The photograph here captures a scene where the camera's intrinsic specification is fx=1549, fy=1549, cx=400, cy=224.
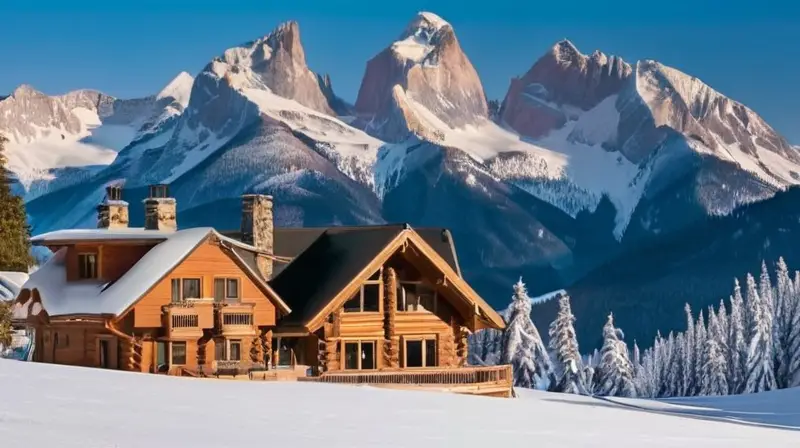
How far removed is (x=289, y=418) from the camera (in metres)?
35.7

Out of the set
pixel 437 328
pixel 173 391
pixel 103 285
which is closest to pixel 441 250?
pixel 437 328

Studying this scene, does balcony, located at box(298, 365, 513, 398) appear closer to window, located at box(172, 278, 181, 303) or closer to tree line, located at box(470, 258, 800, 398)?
window, located at box(172, 278, 181, 303)

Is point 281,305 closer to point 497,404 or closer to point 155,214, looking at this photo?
point 155,214

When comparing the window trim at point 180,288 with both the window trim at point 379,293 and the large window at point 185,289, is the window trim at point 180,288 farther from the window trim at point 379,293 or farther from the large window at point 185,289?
the window trim at point 379,293

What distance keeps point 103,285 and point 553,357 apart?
61264 mm

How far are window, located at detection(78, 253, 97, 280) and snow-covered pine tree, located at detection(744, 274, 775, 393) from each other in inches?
3218

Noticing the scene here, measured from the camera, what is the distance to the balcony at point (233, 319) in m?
55.4

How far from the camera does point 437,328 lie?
61.6m

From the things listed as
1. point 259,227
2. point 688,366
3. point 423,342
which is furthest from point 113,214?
point 688,366

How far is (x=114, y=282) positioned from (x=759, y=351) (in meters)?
84.6

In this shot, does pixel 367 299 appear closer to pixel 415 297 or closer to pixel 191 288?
pixel 415 297

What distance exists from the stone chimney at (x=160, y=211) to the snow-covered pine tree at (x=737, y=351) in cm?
7850

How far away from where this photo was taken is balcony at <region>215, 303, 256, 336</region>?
2180 inches

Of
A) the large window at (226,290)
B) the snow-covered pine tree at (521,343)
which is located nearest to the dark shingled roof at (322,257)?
the large window at (226,290)
